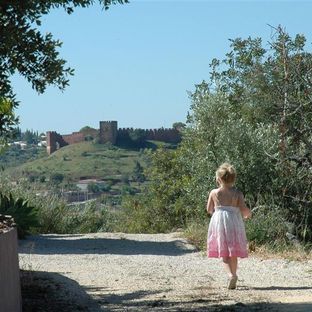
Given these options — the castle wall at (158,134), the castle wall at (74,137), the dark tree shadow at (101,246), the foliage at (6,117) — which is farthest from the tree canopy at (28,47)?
the castle wall at (74,137)

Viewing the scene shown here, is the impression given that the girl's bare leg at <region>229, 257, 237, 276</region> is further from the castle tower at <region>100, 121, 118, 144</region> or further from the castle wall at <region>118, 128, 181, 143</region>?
the castle tower at <region>100, 121, 118, 144</region>

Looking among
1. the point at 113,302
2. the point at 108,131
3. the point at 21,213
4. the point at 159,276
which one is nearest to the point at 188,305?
the point at 113,302

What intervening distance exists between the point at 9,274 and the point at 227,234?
3758mm

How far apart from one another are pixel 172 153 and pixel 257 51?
470 cm

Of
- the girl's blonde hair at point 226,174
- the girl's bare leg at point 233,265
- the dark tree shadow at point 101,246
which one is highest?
the girl's blonde hair at point 226,174

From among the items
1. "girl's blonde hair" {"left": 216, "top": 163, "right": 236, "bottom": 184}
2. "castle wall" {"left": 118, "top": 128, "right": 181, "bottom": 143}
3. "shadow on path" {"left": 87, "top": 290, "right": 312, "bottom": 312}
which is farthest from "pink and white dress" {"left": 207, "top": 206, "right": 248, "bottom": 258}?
"castle wall" {"left": 118, "top": 128, "right": 181, "bottom": 143}

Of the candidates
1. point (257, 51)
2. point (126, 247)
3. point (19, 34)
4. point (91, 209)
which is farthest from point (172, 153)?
point (19, 34)

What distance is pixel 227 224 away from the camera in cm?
1052

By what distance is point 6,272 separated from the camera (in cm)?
736

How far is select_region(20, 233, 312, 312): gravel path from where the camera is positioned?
9.05 meters

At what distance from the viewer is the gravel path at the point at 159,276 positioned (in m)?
9.05

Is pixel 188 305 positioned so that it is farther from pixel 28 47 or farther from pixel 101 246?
pixel 101 246

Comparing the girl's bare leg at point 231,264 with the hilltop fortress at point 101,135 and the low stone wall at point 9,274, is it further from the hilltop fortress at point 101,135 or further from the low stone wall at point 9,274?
the hilltop fortress at point 101,135

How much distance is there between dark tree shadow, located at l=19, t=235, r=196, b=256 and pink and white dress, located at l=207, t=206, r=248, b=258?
4206mm
